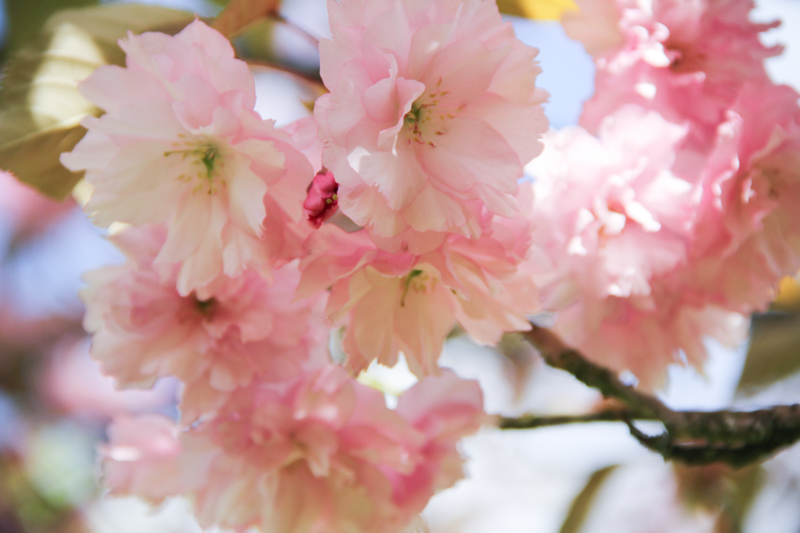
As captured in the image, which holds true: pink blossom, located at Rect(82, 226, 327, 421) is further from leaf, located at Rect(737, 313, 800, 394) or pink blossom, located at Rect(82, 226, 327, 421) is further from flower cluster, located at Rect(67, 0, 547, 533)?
leaf, located at Rect(737, 313, 800, 394)

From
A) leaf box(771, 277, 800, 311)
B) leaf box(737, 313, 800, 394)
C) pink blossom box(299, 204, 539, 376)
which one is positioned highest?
pink blossom box(299, 204, 539, 376)

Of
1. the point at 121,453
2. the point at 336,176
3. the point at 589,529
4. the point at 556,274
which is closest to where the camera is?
the point at 336,176

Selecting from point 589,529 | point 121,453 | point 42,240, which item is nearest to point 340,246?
point 121,453

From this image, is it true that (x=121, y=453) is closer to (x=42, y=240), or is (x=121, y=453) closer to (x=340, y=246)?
(x=340, y=246)

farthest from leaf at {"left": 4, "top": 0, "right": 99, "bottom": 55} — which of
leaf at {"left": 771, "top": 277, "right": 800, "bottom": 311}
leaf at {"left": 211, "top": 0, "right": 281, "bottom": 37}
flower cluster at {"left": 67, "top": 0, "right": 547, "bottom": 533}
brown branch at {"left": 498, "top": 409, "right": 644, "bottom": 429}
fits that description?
leaf at {"left": 771, "top": 277, "right": 800, "bottom": 311}

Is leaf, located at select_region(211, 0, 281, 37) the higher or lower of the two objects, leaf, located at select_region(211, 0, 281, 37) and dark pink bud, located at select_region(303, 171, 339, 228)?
the higher

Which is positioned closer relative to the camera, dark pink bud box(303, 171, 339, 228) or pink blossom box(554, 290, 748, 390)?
dark pink bud box(303, 171, 339, 228)

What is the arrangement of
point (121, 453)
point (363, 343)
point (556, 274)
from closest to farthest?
point (363, 343), point (556, 274), point (121, 453)
